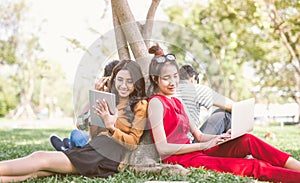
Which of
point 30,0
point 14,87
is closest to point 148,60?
point 30,0

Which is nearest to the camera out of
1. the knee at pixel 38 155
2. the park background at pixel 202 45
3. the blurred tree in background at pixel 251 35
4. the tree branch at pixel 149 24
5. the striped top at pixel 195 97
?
the knee at pixel 38 155

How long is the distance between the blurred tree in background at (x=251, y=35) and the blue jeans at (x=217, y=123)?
525 cm

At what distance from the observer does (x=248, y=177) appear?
3133mm

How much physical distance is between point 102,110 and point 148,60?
0.84 meters

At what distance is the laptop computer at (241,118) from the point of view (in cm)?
329

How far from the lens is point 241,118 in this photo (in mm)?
3326

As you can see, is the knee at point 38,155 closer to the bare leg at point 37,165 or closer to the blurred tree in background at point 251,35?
the bare leg at point 37,165

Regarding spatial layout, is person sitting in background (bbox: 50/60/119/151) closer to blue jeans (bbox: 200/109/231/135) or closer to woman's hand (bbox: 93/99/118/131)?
woman's hand (bbox: 93/99/118/131)

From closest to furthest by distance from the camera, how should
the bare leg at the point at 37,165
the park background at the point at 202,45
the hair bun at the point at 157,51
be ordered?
the bare leg at the point at 37,165 < the hair bun at the point at 157,51 < the park background at the point at 202,45

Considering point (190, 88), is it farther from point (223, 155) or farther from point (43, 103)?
point (43, 103)

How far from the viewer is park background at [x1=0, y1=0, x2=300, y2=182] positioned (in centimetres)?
797

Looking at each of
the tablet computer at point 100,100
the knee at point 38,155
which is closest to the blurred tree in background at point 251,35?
the tablet computer at point 100,100

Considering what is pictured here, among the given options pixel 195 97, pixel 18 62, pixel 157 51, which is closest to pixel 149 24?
pixel 157 51

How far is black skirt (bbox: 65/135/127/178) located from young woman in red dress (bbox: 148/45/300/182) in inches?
12.7
